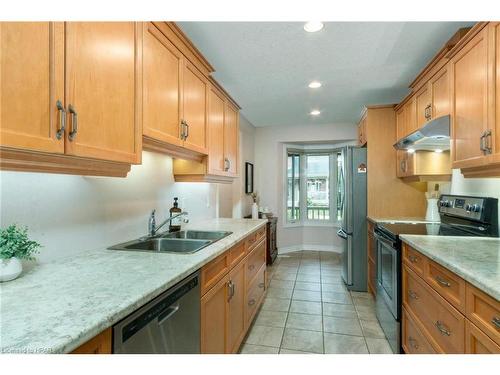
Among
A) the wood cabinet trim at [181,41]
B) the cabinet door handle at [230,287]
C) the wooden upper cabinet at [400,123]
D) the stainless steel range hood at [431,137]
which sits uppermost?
the wood cabinet trim at [181,41]

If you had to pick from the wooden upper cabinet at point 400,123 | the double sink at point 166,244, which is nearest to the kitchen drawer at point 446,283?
the double sink at point 166,244

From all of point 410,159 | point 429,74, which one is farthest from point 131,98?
point 410,159

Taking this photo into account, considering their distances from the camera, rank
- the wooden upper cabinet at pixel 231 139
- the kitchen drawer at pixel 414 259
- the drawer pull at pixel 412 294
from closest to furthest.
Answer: the kitchen drawer at pixel 414 259, the drawer pull at pixel 412 294, the wooden upper cabinet at pixel 231 139

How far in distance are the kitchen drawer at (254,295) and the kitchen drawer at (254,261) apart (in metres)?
0.07

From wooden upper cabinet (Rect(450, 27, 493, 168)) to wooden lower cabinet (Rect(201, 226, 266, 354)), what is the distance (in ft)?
5.65

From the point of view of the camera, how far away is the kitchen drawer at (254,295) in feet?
7.55

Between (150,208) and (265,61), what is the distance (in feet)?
5.51

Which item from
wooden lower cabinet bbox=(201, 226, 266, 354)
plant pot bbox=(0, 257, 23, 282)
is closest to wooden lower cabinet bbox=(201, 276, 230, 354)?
wooden lower cabinet bbox=(201, 226, 266, 354)

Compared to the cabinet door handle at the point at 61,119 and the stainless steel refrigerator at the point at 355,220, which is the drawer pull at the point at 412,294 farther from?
the cabinet door handle at the point at 61,119

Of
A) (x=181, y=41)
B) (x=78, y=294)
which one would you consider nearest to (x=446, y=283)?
(x=78, y=294)

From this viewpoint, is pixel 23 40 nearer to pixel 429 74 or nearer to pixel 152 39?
pixel 152 39

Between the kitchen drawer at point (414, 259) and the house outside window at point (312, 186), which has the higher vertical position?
the house outside window at point (312, 186)
